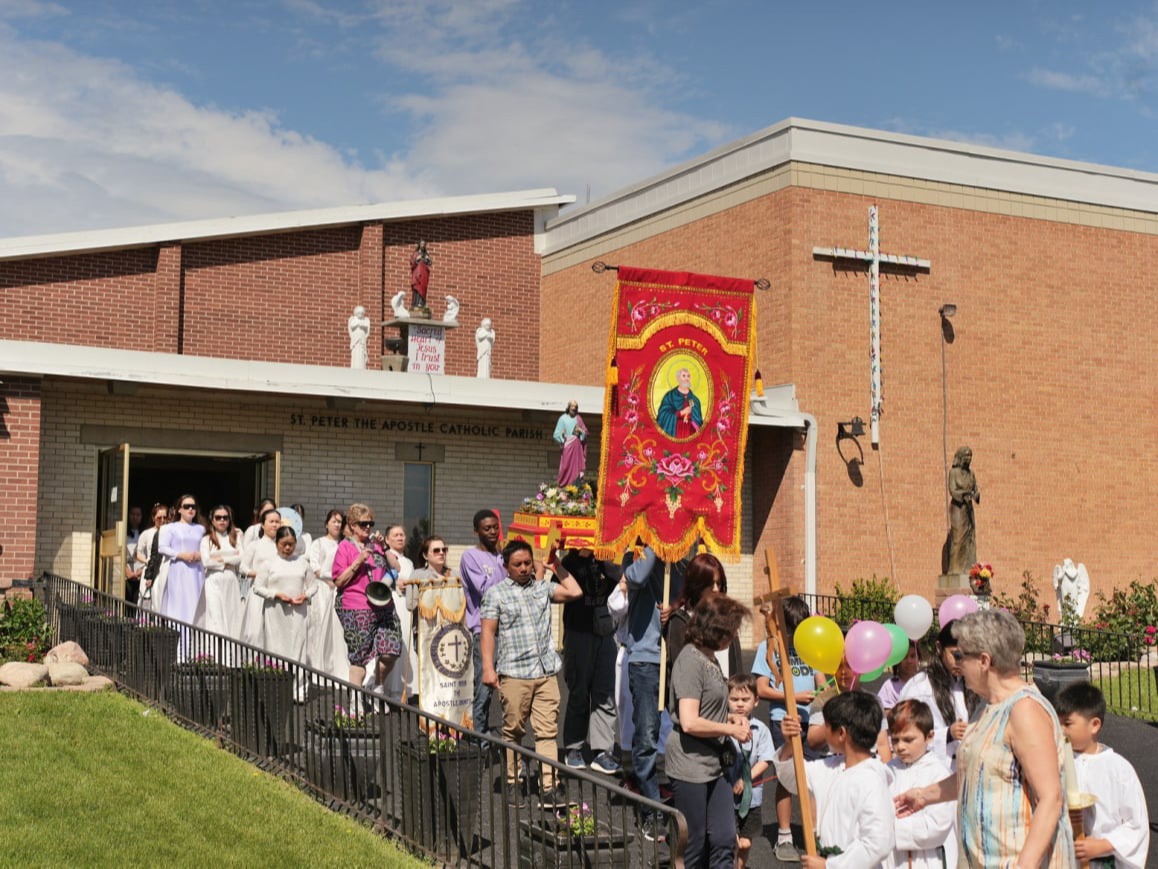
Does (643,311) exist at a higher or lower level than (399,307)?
lower

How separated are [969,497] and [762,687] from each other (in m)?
14.4

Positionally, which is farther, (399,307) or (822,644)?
(399,307)

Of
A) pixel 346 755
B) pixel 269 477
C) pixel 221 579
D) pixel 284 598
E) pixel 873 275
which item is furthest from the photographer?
pixel 873 275

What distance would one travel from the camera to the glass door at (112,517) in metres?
17.5

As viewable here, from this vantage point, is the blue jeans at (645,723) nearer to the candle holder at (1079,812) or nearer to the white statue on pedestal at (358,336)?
the candle holder at (1079,812)

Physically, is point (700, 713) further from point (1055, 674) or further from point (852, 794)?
point (1055, 674)

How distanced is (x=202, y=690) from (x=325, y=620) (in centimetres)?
231

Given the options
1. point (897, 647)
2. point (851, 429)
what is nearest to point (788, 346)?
point (851, 429)

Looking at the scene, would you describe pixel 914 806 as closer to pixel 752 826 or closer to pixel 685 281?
pixel 752 826

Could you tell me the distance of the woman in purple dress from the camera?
14320 mm

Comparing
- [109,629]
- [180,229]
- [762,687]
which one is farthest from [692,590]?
[180,229]

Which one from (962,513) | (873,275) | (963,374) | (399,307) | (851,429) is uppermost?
(873,275)

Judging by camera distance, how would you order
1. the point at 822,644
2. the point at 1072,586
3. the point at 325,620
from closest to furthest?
the point at 822,644
the point at 325,620
the point at 1072,586

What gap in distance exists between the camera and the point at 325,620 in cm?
1334
